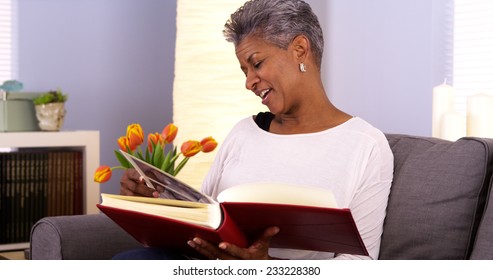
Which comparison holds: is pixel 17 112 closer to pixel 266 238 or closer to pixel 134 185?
pixel 134 185

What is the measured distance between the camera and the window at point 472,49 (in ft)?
10.1

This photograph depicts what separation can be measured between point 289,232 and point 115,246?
767mm

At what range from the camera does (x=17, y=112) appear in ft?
13.0

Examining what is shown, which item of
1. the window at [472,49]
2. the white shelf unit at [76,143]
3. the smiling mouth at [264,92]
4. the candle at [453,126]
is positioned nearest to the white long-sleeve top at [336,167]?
the smiling mouth at [264,92]

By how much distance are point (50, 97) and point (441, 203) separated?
8.99 feet

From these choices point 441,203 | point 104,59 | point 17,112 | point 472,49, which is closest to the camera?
point 441,203

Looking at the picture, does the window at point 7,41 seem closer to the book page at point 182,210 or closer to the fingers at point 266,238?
the book page at point 182,210

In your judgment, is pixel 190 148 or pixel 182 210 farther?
pixel 190 148

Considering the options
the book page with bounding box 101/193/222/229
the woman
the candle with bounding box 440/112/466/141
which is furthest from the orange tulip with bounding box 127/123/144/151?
the candle with bounding box 440/112/466/141

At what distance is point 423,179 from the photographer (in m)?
1.74

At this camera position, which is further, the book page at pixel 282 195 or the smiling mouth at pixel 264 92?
the smiling mouth at pixel 264 92

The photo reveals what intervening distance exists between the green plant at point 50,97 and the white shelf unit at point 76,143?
161mm

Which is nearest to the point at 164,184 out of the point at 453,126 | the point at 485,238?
the point at 485,238
